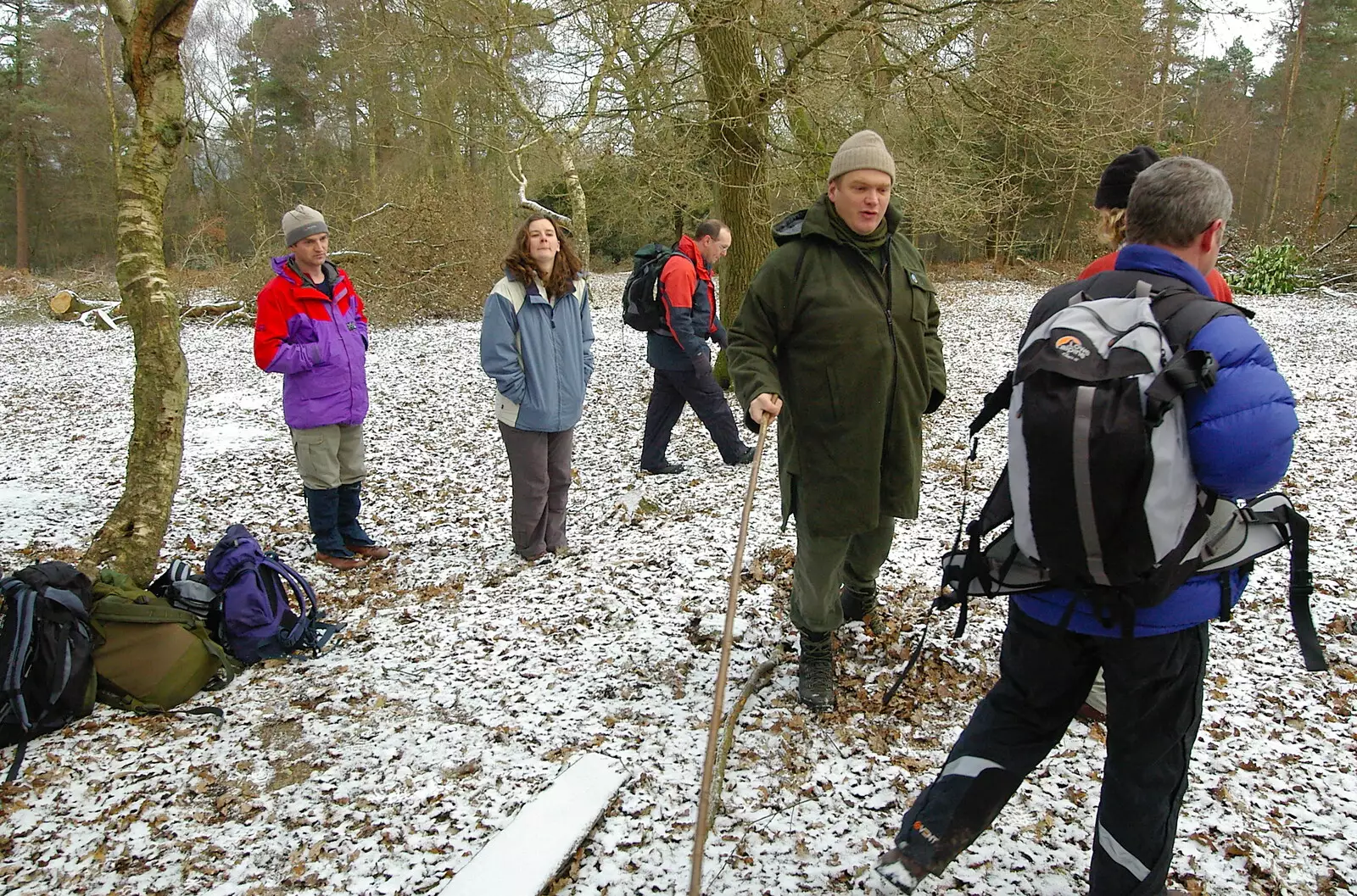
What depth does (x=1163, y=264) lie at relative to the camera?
182 centimetres

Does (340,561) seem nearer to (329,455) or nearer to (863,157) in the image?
(329,455)

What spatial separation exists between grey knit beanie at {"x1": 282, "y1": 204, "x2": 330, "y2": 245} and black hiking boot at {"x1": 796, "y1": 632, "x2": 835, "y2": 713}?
359 centimetres

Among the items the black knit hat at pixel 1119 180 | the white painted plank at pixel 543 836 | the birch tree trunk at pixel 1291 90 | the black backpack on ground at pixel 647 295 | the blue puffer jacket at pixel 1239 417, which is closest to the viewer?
the blue puffer jacket at pixel 1239 417

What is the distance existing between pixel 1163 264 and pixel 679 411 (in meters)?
4.90

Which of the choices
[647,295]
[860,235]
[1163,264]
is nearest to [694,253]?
[647,295]

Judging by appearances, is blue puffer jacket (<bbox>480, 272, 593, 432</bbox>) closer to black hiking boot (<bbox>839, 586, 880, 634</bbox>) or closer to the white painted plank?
black hiking boot (<bbox>839, 586, 880, 634</bbox>)

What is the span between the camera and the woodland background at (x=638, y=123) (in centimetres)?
757

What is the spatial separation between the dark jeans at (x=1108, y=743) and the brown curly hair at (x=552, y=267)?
3288 mm

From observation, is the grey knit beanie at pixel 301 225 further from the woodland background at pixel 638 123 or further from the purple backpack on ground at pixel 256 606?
the purple backpack on ground at pixel 256 606

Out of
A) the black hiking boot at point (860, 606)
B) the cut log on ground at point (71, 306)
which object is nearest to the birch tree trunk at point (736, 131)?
the black hiking boot at point (860, 606)

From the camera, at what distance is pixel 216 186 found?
24.8 m

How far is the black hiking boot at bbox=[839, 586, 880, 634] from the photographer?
3.61 metres

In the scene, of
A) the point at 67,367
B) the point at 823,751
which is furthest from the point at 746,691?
the point at 67,367

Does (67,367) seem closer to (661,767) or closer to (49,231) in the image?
(661,767)
